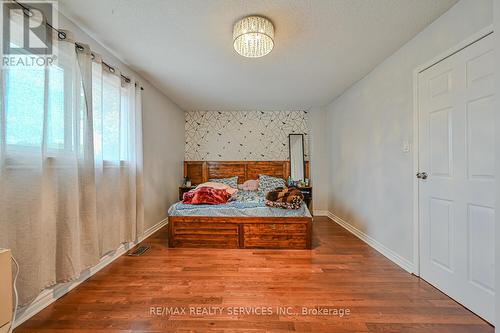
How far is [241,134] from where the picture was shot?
16.0 ft

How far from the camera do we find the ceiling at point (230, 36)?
171 cm

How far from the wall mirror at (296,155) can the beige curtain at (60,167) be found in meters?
3.38

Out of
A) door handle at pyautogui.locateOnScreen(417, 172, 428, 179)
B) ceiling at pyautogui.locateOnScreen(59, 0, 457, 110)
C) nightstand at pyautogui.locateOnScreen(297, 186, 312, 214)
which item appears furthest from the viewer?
nightstand at pyautogui.locateOnScreen(297, 186, 312, 214)

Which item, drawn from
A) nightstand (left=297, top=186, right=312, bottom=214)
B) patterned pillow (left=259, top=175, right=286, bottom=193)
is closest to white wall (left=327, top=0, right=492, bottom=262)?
nightstand (left=297, top=186, right=312, bottom=214)

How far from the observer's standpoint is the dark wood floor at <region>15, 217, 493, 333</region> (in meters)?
1.47

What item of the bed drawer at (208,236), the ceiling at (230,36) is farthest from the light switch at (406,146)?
the bed drawer at (208,236)

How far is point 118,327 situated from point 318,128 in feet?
14.7

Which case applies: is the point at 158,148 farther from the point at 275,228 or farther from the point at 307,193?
the point at 307,193

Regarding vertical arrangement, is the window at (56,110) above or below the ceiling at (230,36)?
below

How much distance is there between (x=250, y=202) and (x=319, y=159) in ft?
7.49

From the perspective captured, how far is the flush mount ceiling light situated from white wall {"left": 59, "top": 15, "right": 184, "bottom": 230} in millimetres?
1574

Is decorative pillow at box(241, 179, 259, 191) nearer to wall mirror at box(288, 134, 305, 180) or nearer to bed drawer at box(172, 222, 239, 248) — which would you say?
wall mirror at box(288, 134, 305, 180)

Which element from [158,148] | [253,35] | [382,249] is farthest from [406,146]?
[158,148]

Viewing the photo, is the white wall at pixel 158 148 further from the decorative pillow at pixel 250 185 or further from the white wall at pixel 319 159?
the white wall at pixel 319 159
